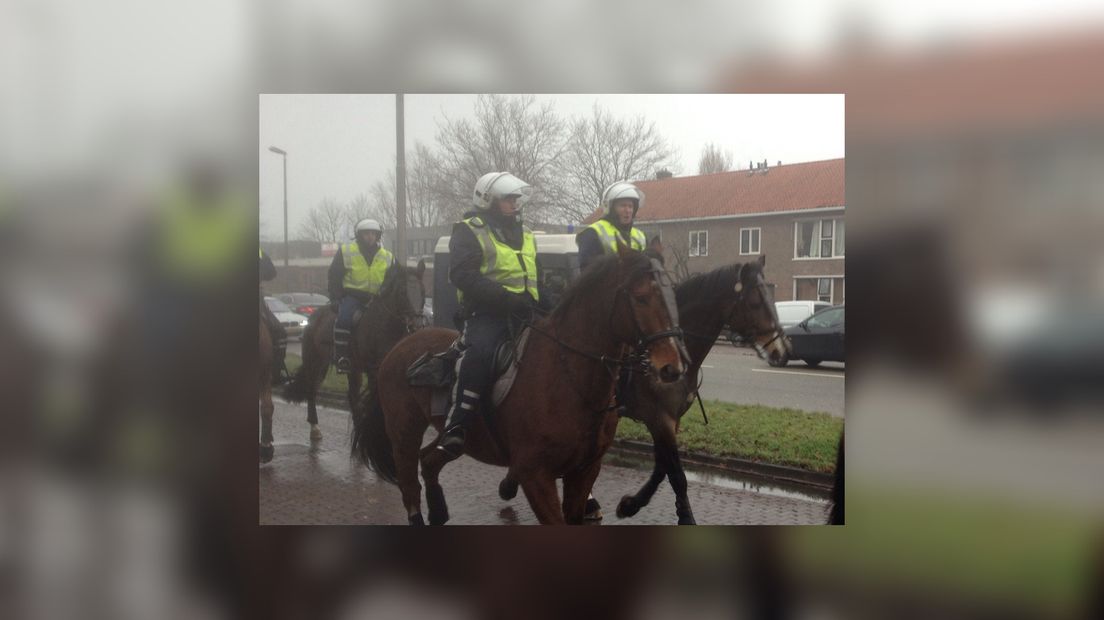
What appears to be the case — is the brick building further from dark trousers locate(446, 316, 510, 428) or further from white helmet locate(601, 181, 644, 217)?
dark trousers locate(446, 316, 510, 428)

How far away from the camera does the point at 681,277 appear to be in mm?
4027

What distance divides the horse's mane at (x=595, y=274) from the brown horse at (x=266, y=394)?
156 centimetres

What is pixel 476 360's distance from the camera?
4133 millimetres

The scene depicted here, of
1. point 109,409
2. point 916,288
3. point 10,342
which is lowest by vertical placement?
point 109,409

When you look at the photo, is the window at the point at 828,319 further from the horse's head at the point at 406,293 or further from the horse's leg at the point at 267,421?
the horse's leg at the point at 267,421

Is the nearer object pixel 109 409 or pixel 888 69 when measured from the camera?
pixel 888 69

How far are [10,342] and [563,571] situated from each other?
132 inches

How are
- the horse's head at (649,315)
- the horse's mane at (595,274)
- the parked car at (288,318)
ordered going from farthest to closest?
1. the parked car at (288,318)
2. the horse's mane at (595,274)
3. the horse's head at (649,315)

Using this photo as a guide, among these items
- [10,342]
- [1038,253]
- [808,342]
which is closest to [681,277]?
[808,342]

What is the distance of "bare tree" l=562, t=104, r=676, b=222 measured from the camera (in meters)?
4.00

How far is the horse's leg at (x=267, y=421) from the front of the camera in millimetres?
4355

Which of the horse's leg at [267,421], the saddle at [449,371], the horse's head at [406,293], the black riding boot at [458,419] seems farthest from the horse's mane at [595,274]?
the horse's leg at [267,421]

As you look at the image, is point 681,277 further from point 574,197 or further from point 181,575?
point 181,575

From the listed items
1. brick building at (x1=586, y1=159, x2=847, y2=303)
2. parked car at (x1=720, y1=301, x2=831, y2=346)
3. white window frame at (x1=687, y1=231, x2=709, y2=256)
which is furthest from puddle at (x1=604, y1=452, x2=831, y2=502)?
white window frame at (x1=687, y1=231, x2=709, y2=256)
